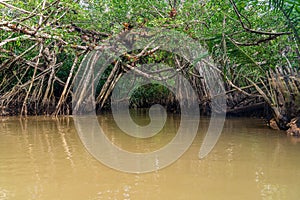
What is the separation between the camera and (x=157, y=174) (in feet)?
7.60

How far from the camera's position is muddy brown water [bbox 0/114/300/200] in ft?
6.21

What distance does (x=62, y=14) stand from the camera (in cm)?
629

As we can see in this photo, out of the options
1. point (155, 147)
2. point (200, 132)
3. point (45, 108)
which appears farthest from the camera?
point (45, 108)

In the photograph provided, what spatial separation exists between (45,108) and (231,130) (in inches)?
174

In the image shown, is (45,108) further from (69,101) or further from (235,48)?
(235,48)

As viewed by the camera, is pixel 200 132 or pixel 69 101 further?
pixel 69 101

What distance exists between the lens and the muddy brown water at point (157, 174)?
1.89 m

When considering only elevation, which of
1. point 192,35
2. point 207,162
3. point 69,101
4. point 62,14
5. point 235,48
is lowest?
point 207,162

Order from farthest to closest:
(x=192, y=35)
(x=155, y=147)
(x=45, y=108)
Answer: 1. (x=45, y=108)
2. (x=192, y=35)
3. (x=155, y=147)

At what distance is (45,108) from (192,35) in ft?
12.2

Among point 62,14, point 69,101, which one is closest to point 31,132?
point 62,14

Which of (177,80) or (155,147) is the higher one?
(177,80)

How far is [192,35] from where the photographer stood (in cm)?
558

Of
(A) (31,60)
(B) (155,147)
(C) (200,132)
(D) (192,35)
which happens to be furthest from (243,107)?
(A) (31,60)
